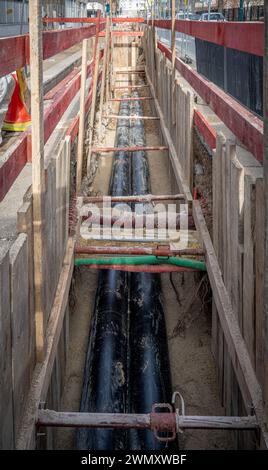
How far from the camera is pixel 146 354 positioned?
20.1 feet

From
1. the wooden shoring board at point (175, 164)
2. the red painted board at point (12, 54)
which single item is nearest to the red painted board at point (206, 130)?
the wooden shoring board at point (175, 164)

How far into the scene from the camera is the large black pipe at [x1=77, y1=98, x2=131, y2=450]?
16.0 feet

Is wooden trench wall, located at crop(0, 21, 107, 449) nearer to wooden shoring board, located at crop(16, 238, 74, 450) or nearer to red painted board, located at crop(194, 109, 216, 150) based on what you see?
wooden shoring board, located at crop(16, 238, 74, 450)

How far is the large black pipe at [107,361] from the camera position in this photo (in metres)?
4.88

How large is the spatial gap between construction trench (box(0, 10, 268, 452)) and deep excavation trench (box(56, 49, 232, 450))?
0.05 ft

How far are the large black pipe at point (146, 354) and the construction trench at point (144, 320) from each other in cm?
1

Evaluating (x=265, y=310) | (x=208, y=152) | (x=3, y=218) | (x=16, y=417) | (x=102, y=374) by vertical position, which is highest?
(x=208, y=152)

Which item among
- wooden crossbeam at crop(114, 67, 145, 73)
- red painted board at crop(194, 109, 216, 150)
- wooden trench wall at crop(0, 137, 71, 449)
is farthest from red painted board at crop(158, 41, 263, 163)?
wooden crossbeam at crop(114, 67, 145, 73)

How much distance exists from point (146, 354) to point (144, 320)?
0.74m

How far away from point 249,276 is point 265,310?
74 cm

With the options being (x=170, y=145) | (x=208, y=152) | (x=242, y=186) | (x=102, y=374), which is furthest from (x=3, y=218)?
(x=170, y=145)

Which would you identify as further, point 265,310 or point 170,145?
point 170,145
